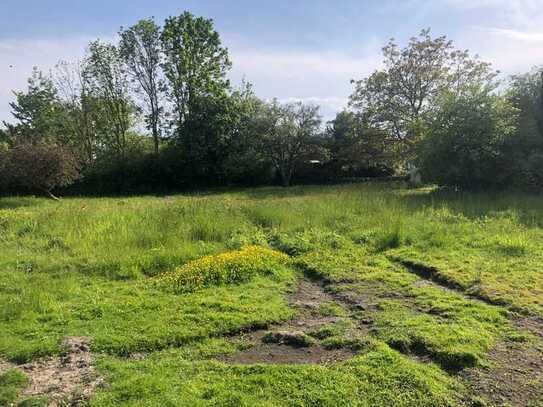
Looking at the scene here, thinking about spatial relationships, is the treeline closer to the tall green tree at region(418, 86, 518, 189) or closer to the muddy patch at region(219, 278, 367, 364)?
the tall green tree at region(418, 86, 518, 189)

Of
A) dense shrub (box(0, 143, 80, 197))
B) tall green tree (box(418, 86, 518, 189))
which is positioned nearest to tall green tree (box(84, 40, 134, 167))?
dense shrub (box(0, 143, 80, 197))

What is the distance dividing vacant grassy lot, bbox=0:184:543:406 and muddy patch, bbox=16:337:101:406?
0.02m

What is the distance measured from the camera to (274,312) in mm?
5820

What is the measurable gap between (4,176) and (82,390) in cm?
2101

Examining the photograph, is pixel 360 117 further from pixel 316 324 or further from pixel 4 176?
pixel 316 324

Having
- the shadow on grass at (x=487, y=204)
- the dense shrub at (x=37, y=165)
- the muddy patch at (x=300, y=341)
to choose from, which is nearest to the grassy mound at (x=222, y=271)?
the muddy patch at (x=300, y=341)

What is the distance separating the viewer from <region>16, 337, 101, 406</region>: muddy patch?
12.6 ft

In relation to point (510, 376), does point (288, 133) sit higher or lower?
higher

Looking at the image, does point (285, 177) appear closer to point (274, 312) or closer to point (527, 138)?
point (527, 138)

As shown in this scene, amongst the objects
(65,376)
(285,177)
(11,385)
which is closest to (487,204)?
(65,376)

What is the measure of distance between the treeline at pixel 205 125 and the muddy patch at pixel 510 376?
1539cm

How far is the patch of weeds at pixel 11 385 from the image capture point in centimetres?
380

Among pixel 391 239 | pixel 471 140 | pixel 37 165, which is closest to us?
pixel 391 239

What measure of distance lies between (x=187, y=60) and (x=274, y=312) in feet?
95.0
